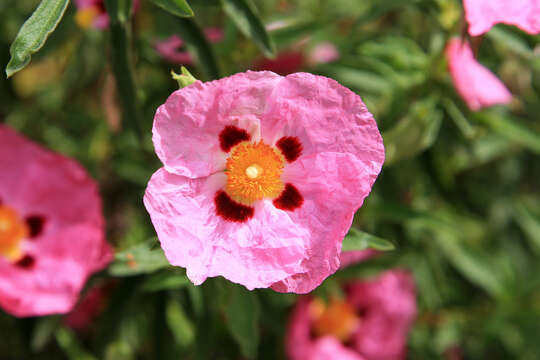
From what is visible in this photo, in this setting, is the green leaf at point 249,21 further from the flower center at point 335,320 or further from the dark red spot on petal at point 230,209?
the flower center at point 335,320

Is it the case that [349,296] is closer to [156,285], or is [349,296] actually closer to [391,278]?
[391,278]


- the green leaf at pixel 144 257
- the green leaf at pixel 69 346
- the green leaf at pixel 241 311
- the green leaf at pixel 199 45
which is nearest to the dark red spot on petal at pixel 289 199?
Result: the green leaf at pixel 241 311

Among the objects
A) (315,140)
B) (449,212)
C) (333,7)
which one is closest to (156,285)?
(315,140)

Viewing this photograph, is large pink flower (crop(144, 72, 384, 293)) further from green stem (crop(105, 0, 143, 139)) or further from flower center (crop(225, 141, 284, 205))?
green stem (crop(105, 0, 143, 139))

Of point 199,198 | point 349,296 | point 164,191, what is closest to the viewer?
point 164,191

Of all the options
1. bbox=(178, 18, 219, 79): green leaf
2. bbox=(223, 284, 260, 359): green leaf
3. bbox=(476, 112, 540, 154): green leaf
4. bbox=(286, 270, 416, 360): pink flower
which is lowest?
bbox=(286, 270, 416, 360): pink flower

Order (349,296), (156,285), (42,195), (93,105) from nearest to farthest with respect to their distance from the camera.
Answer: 1. (156,285)
2. (42,195)
3. (349,296)
4. (93,105)

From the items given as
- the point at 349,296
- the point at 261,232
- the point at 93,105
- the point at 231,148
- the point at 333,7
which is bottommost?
the point at 349,296

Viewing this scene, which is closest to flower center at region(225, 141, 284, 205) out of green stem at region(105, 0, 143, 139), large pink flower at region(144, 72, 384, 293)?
large pink flower at region(144, 72, 384, 293)
